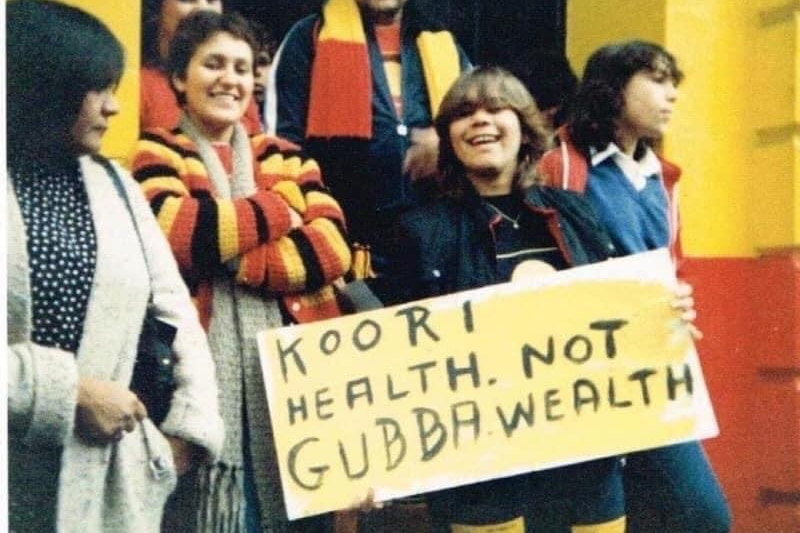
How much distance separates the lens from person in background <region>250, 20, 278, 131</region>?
329 centimetres

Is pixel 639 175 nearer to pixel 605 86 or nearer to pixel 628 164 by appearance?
pixel 628 164

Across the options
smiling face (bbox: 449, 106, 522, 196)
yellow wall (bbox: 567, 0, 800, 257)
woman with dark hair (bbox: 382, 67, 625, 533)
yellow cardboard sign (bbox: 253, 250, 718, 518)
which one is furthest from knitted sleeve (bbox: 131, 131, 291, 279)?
yellow wall (bbox: 567, 0, 800, 257)

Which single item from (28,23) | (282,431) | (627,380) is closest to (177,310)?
(282,431)

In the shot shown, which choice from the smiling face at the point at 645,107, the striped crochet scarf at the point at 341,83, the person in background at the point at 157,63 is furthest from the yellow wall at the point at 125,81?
the smiling face at the point at 645,107

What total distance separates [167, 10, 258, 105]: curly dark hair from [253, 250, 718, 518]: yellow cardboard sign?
2.25 feet

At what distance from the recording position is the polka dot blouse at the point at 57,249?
304 centimetres

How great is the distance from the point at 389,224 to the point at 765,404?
120 centimetres

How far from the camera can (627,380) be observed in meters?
3.37

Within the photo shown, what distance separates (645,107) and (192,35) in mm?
1242

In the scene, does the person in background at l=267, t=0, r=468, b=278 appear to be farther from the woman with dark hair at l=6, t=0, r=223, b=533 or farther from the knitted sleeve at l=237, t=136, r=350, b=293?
the woman with dark hair at l=6, t=0, r=223, b=533

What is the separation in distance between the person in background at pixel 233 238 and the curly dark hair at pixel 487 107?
0.33 m

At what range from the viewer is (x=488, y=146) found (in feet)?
10.8

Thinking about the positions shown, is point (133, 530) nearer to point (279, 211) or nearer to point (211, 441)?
point (211, 441)

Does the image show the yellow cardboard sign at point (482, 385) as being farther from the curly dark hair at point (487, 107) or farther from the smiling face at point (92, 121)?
the smiling face at point (92, 121)
